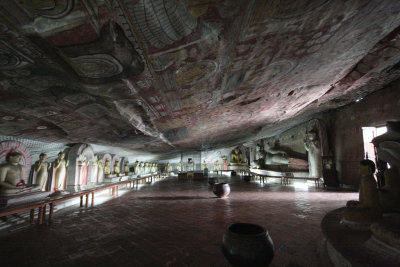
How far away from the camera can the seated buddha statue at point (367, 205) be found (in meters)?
2.55

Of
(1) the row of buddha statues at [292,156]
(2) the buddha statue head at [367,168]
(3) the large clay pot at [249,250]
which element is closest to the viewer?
(3) the large clay pot at [249,250]

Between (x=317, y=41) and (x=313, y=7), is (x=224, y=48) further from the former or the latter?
(x=317, y=41)

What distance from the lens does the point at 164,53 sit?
268 cm

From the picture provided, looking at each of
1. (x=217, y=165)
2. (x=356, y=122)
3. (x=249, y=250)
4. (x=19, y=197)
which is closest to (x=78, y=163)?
(x=19, y=197)

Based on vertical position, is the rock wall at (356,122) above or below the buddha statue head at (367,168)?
above

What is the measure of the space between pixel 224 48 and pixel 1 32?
9.15 ft

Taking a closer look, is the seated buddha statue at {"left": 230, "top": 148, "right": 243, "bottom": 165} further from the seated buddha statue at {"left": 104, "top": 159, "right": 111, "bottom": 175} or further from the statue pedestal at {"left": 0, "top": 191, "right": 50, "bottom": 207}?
the statue pedestal at {"left": 0, "top": 191, "right": 50, "bottom": 207}

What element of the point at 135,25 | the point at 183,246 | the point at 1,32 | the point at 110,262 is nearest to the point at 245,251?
the point at 183,246

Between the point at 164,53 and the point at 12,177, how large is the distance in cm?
543

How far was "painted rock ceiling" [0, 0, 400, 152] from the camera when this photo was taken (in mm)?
1948

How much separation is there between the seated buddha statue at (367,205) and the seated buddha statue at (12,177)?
722cm

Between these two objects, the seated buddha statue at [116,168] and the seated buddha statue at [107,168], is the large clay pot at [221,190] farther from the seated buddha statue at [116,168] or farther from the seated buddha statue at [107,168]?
the seated buddha statue at [116,168]

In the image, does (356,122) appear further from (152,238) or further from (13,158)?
(13,158)

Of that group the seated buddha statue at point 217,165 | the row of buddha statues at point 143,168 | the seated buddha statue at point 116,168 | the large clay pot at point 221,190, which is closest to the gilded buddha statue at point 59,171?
the seated buddha statue at point 116,168
